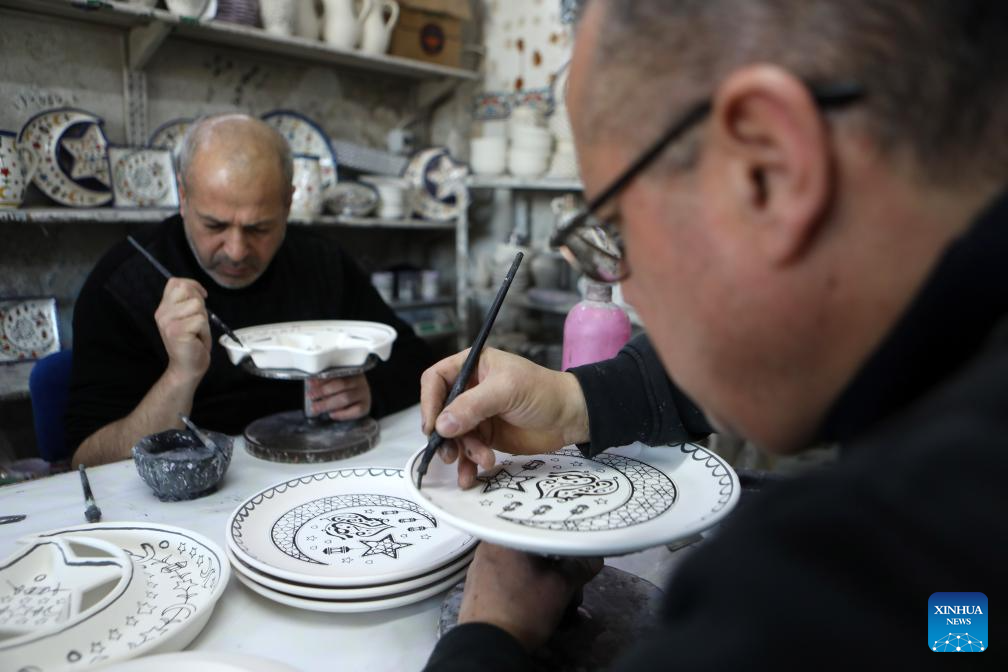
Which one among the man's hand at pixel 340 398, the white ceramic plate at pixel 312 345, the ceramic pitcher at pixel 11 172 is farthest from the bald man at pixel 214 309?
the ceramic pitcher at pixel 11 172

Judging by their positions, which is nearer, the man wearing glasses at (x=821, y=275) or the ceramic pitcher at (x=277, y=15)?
the man wearing glasses at (x=821, y=275)

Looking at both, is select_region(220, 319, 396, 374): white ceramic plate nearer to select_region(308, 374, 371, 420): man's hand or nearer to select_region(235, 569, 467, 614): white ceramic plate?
select_region(308, 374, 371, 420): man's hand

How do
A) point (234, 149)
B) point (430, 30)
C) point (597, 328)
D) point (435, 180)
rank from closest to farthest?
point (597, 328) → point (234, 149) → point (430, 30) → point (435, 180)

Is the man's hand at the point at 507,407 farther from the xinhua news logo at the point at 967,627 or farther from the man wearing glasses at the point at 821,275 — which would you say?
the xinhua news logo at the point at 967,627

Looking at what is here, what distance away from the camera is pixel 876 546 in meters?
0.30

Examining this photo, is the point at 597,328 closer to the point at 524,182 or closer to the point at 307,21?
the point at 524,182

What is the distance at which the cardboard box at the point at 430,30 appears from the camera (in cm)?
314

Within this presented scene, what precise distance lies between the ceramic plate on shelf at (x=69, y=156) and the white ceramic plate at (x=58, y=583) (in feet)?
6.47

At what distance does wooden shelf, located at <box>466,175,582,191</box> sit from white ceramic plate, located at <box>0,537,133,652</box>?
7.94 ft

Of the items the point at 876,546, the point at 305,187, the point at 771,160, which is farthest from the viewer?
the point at 305,187

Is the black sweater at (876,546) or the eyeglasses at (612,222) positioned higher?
the eyeglasses at (612,222)

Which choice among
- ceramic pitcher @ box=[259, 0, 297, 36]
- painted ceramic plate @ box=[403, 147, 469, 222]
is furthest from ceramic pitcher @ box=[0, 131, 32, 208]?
painted ceramic plate @ box=[403, 147, 469, 222]

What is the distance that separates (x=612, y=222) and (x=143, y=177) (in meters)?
2.46

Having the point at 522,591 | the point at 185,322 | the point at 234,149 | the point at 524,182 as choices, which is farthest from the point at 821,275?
the point at 524,182
